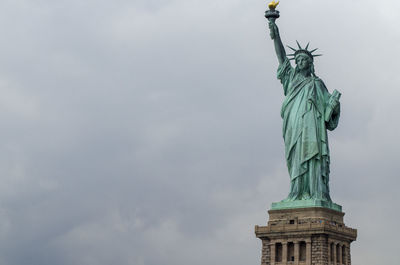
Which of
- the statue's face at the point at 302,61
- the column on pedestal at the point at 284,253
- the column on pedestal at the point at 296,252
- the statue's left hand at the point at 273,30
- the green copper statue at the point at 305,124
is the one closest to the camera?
the column on pedestal at the point at 296,252

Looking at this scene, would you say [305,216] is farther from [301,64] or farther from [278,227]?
[301,64]

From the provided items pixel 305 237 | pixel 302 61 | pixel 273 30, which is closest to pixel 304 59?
pixel 302 61

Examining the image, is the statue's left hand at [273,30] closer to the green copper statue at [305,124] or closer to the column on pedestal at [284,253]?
the green copper statue at [305,124]

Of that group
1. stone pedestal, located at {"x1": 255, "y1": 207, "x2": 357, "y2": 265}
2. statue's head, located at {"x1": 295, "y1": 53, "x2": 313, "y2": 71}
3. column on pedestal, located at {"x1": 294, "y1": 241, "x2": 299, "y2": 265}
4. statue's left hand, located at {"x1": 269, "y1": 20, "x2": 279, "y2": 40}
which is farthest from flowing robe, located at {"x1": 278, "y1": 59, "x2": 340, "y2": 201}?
column on pedestal, located at {"x1": 294, "y1": 241, "x2": 299, "y2": 265}

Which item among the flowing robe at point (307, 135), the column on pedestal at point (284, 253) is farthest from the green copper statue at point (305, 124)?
the column on pedestal at point (284, 253)

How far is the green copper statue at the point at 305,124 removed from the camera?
5844 centimetres

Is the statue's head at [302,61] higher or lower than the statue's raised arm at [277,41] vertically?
lower

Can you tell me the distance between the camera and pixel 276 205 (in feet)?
193

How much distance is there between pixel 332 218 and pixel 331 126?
5821mm

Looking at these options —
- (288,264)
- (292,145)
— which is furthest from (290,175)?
(288,264)

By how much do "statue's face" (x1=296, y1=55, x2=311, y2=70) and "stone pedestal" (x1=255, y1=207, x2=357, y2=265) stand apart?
9070 mm

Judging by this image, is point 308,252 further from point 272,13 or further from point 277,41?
point 272,13

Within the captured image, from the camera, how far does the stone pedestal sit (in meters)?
56.7

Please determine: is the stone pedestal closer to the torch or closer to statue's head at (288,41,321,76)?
statue's head at (288,41,321,76)
